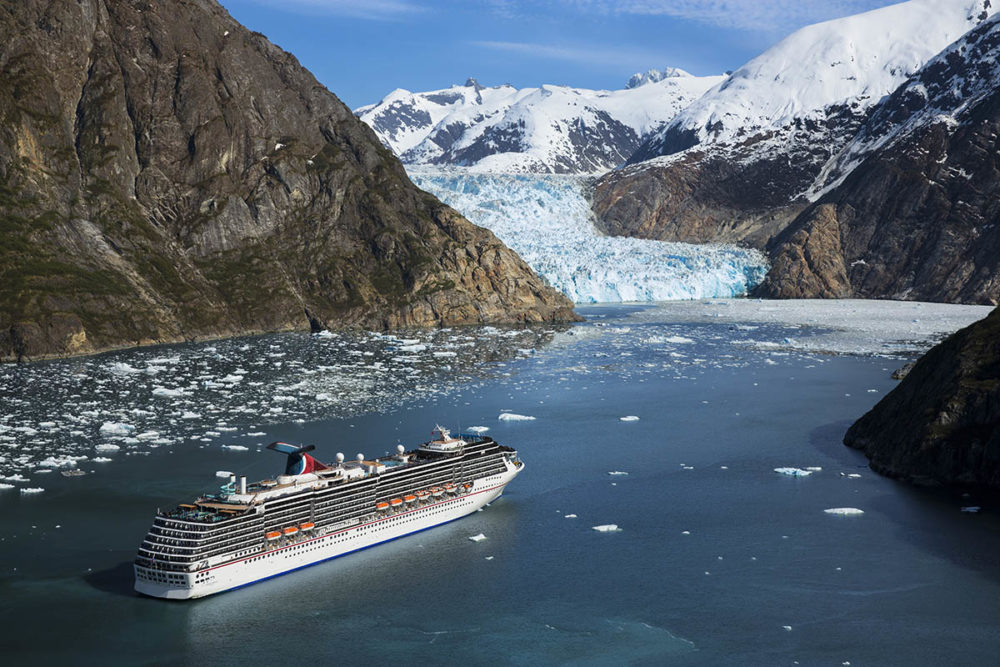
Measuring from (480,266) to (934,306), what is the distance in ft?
222

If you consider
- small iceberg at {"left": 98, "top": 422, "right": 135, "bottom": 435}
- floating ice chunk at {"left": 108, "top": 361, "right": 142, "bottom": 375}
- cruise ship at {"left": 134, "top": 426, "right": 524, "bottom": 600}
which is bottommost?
cruise ship at {"left": 134, "top": 426, "right": 524, "bottom": 600}

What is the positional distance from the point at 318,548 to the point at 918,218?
153m

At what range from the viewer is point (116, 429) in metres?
58.8

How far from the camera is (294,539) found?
37.1 metres

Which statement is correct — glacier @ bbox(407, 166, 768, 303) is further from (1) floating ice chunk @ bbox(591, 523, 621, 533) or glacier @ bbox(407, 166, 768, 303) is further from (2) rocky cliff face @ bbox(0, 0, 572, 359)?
(1) floating ice chunk @ bbox(591, 523, 621, 533)

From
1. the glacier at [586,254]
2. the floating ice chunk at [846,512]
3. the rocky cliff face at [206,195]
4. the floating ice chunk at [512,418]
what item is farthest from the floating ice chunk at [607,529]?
the glacier at [586,254]

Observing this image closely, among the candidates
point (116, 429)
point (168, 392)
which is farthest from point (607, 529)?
point (168, 392)

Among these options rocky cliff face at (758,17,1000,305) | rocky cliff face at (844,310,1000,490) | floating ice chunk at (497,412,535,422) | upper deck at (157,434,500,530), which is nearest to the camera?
upper deck at (157,434,500,530)

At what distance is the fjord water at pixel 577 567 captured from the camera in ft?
101

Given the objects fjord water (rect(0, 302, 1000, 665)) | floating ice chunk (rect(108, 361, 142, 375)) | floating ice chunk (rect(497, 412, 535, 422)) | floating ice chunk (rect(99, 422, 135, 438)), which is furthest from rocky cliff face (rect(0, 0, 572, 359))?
fjord water (rect(0, 302, 1000, 665))

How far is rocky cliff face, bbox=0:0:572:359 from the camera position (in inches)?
4264

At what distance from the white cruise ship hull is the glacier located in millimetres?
109328

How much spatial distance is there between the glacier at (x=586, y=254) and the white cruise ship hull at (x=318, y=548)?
10933 cm

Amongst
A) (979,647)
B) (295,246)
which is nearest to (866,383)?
(979,647)
